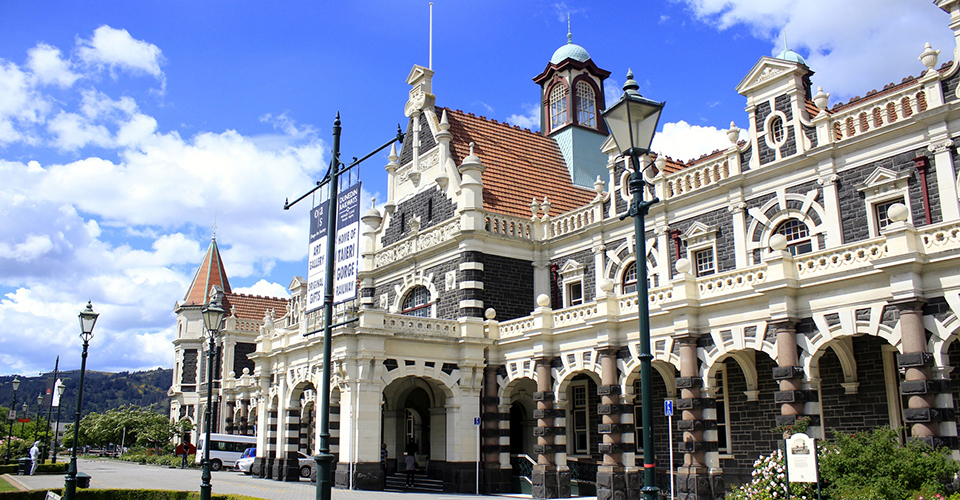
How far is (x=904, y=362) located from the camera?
17.1 meters

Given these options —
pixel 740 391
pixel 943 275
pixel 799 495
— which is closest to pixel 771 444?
pixel 740 391

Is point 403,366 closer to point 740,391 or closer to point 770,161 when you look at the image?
point 740,391

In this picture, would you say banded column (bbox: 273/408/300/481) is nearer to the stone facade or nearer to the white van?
the stone facade

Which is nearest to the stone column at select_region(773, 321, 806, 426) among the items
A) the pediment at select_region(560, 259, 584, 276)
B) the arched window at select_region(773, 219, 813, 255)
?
the arched window at select_region(773, 219, 813, 255)

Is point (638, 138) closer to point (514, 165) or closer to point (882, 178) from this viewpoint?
point (882, 178)

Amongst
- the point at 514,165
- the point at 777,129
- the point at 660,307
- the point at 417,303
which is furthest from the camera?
the point at 514,165

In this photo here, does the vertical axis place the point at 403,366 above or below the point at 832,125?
below

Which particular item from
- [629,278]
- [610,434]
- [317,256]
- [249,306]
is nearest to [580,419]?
[629,278]

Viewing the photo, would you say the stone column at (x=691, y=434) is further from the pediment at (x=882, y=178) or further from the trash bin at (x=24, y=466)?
the trash bin at (x=24, y=466)

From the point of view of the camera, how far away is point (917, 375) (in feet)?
55.3

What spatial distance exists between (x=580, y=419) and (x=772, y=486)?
1324 cm

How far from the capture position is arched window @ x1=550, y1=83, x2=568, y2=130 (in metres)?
40.5

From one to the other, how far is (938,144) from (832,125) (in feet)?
10.4

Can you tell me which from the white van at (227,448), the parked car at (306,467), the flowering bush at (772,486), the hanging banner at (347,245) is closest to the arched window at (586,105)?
the parked car at (306,467)
